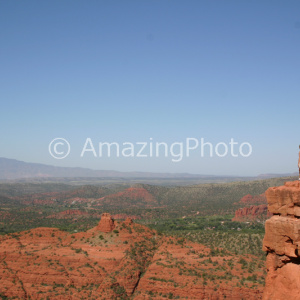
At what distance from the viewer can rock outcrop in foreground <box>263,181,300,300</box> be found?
1233 centimetres

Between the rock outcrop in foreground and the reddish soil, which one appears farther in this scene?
the reddish soil

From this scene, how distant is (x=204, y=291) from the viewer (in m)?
34.3

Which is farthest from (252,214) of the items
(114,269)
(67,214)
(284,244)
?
(284,244)

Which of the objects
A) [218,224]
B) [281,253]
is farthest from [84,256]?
[218,224]

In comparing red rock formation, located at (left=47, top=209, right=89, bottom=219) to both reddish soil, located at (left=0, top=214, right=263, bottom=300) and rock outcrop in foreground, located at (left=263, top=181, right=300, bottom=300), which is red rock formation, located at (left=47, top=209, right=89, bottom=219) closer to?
reddish soil, located at (left=0, top=214, right=263, bottom=300)

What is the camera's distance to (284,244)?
12.9m

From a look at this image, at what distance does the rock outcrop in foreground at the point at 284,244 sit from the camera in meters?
12.3

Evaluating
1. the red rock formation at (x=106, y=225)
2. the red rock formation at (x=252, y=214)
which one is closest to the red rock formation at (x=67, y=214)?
the red rock formation at (x=252, y=214)

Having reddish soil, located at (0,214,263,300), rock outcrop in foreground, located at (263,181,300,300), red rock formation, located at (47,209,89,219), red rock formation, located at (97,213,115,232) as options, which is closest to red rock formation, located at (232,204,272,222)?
reddish soil, located at (0,214,263,300)

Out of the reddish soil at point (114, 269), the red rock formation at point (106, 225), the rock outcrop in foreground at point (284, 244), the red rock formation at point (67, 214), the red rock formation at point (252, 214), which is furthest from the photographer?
the red rock formation at point (67, 214)

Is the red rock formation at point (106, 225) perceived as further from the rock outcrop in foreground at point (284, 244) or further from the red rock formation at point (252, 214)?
the red rock formation at point (252, 214)

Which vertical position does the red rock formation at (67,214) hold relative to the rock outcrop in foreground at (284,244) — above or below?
below

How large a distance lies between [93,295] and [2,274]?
11.7 metres

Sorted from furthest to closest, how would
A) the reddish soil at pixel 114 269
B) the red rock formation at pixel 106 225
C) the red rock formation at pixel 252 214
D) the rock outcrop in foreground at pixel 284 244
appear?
the red rock formation at pixel 252 214 < the red rock formation at pixel 106 225 < the reddish soil at pixel 114 269 < the rock outcrop in foreground at pixel 284 244
